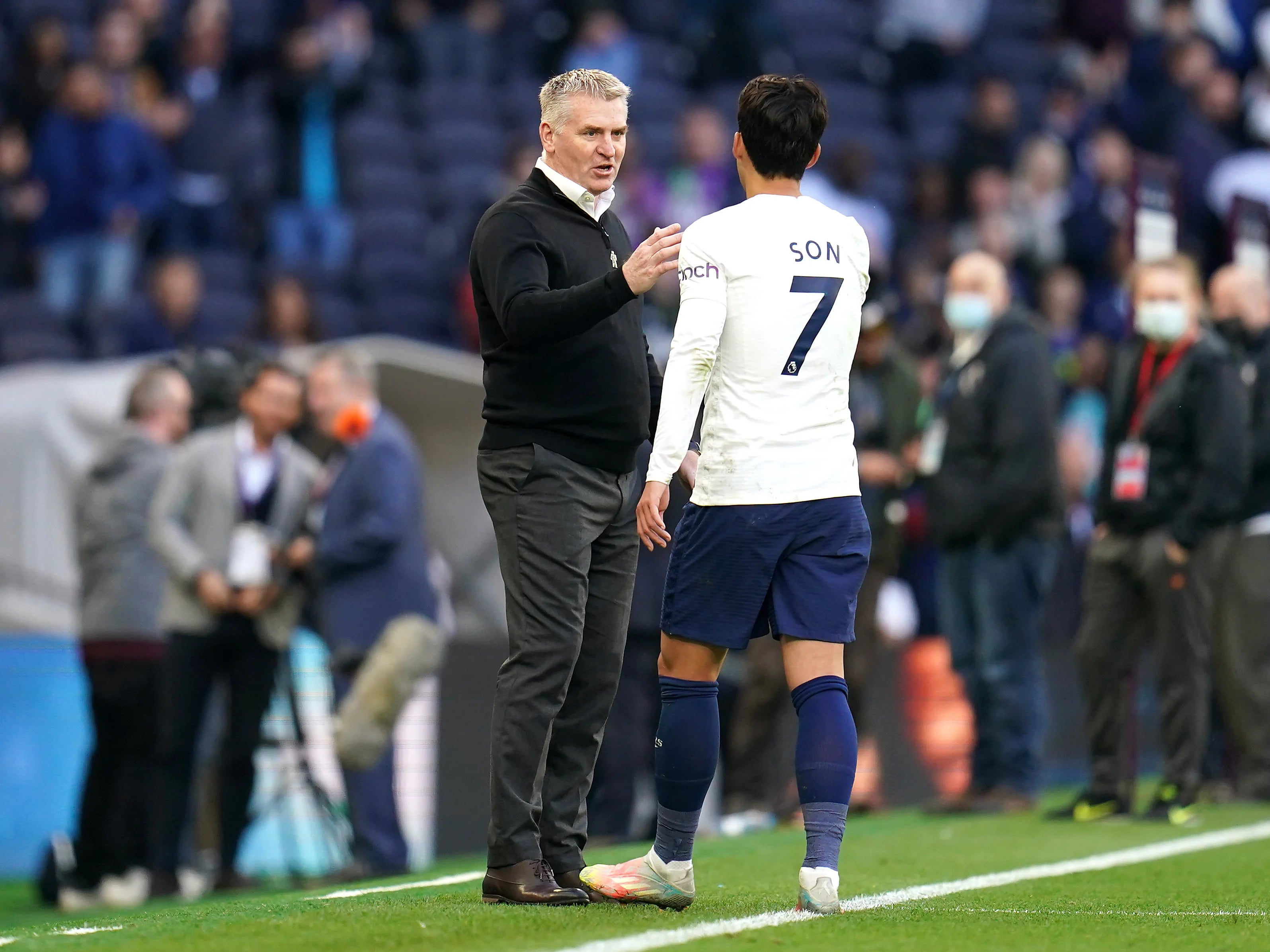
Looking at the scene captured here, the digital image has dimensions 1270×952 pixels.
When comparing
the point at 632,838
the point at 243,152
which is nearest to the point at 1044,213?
the point at 243,152

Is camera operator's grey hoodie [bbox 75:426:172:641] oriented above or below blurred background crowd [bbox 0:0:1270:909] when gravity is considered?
below

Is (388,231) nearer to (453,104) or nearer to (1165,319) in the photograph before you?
(453,104)

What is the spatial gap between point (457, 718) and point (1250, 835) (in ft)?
12.0

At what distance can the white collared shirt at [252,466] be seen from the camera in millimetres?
9281

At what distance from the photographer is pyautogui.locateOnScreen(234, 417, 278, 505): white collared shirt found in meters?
9.28

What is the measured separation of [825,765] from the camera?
4.96 m

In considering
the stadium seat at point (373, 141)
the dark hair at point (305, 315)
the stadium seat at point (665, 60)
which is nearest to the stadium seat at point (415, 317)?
the stadium seat at point (373, 141)

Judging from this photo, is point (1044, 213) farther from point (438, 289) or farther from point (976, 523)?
point (976, 523)

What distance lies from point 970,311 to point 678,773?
4897mm

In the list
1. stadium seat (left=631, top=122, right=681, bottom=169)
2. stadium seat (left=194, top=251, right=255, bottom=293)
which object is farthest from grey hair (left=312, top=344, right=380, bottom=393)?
stadium seat (left=631, top=122, right=681, bottom=169)

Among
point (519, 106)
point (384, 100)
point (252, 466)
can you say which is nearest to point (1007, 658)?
point (252, 466)

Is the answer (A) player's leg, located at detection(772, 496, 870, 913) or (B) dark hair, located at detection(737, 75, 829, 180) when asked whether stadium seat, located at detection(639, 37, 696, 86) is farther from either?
(A) player's leg, located at detection(772, 496, 870, 913)

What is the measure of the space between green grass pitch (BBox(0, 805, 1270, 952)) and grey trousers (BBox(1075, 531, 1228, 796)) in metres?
1.16

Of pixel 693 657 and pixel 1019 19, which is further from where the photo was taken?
pixel 1019 19
